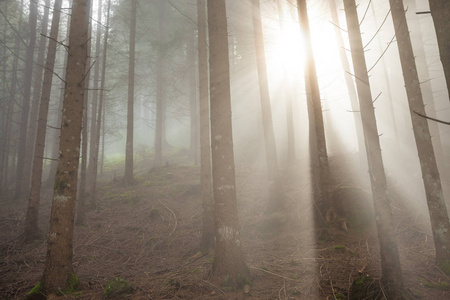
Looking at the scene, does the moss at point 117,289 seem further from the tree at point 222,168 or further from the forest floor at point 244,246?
the tree at point 222,168

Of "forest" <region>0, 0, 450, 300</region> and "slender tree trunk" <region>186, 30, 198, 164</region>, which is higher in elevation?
"slender tree trunk" <region>186, 30, 198, 164</region>

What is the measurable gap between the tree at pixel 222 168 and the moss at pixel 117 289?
1581mm

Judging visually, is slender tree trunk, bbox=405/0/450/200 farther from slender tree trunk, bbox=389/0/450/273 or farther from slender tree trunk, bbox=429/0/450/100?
slender tree trunk, bbox=429/0/450/100

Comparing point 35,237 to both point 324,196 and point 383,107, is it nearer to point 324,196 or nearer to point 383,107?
point 324,196

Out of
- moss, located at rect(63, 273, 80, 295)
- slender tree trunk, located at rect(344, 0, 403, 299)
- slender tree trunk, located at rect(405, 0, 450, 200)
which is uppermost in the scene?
slender tree trunk, located at rect(405, 0, 450, 200)

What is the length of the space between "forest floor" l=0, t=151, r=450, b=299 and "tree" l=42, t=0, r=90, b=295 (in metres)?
0.62

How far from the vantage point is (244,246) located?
672 centimetres

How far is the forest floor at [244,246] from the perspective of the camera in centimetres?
421

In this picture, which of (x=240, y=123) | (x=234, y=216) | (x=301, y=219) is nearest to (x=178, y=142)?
(x=240, y=123)

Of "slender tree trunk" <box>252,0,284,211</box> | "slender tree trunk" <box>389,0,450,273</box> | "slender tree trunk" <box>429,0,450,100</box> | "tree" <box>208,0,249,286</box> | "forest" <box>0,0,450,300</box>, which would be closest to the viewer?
"slender tree trunk" <box>429,0,450,100</box>

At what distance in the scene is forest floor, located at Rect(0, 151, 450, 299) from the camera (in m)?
4.21

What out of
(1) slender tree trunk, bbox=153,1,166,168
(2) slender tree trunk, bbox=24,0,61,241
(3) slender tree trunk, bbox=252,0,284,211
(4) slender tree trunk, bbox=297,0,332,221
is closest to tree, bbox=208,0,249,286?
(4) slender tree trunk, bbox=297,0,332,221

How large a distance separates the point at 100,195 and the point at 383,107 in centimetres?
2634

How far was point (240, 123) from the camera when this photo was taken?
19453 mm
